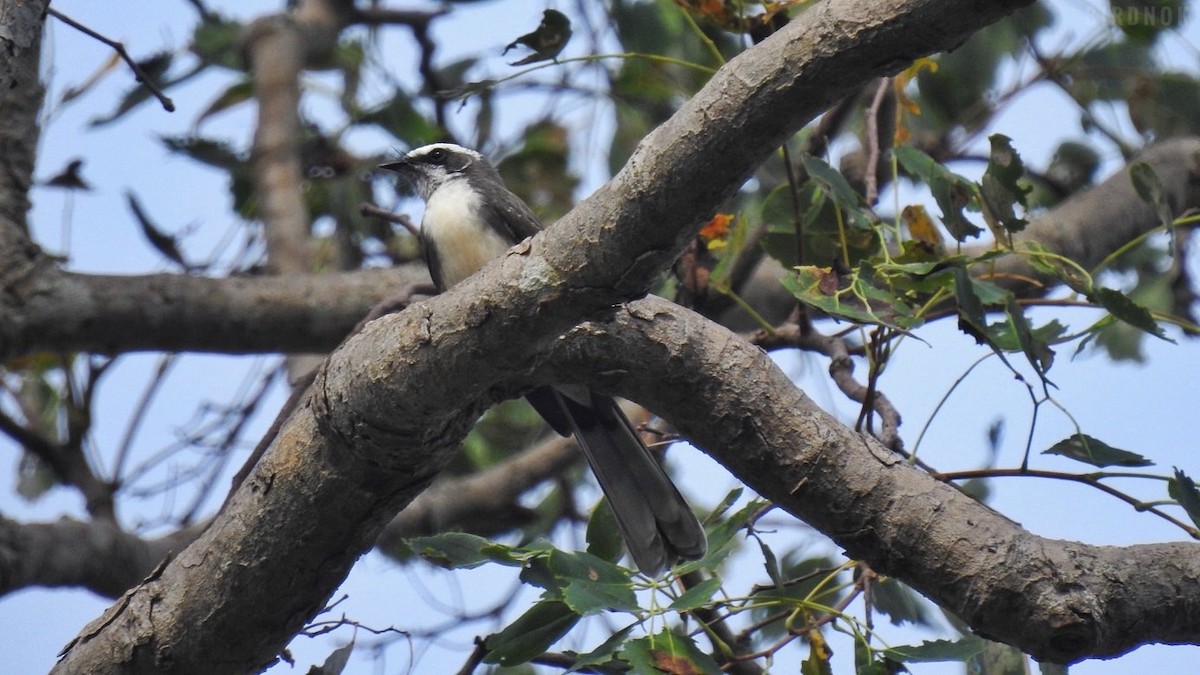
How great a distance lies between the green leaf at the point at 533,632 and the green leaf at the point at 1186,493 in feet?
4.33

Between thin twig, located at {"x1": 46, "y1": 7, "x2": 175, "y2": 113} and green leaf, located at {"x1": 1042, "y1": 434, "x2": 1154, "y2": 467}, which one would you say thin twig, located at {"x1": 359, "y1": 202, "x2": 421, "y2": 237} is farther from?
green leaf, located at {"x1": 1042, "y1": 434, "x2": 1154, "y2": 467}

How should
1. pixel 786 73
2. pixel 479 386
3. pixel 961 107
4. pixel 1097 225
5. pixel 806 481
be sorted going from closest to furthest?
pixel 786 73, pixel 479 386, pixel 806 481, pixel 1097 225, pixel 961 107

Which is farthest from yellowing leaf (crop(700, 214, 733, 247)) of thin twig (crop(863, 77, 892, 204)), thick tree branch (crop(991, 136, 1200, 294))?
thick tree branch (crop(991, 136, 1200, 294))

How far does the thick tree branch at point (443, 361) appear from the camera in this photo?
209 centimetres

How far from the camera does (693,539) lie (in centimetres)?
369

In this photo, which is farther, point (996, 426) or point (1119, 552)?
point (996, 426)

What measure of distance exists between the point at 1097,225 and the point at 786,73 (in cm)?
402

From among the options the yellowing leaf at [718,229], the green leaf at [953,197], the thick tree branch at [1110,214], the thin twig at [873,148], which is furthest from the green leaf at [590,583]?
the thick tree branch at [1110,214]

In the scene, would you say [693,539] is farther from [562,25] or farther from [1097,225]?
[1097,225]

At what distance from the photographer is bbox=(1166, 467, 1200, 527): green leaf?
8.91ft

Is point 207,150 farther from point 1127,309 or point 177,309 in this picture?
point 1127,309

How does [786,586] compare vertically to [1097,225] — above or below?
below

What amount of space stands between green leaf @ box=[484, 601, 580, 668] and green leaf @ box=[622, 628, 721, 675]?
26 cm

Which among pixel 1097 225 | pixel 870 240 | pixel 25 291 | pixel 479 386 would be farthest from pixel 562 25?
pixel 1097 225
